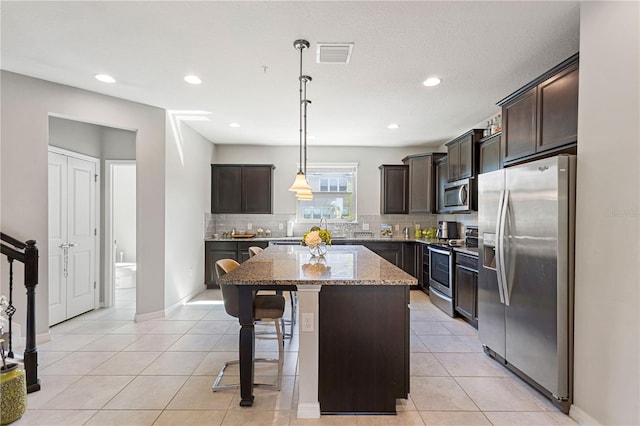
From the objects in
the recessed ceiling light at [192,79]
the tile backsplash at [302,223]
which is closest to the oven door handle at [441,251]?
the tile backsplash at [302,223]

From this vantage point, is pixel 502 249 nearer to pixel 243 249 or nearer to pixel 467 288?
pixel 467 288

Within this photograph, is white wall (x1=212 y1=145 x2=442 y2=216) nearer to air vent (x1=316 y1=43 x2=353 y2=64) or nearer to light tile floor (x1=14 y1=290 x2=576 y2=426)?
light tile floor (x1=14 y1=290 x2=576 y2=426)

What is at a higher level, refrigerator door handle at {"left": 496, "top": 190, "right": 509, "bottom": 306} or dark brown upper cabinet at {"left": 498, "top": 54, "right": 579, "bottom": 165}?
dark brown upper cabinet at {"left": 498, "top": 54, "right": 579, "bottom": 165}

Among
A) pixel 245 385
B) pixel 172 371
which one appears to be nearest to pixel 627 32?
pixel 245 385

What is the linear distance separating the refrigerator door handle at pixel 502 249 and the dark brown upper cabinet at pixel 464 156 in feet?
5.95

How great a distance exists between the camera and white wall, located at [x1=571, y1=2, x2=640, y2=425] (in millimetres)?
1710

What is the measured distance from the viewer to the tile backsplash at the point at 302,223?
6176 millimetres

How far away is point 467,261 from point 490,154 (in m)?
1.30

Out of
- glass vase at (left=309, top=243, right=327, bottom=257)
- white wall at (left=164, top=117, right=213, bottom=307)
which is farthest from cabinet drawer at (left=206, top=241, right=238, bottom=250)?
glass vase at (left=309, top=243, right=327, bottom=257)

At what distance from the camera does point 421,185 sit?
18.6 feet

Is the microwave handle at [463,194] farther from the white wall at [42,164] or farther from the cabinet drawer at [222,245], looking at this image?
the white wall at [42,164]

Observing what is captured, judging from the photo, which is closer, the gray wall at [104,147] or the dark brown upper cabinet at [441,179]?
the gray wall at [104,147]

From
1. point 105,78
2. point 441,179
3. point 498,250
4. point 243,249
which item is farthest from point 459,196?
point 105,78

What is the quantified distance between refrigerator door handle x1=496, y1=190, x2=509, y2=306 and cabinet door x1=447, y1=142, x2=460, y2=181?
7.19 ft
